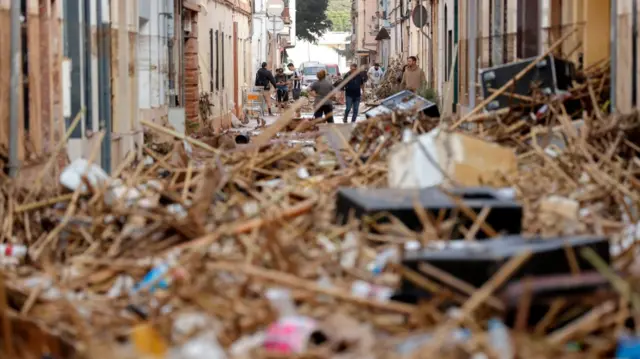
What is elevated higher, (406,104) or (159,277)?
(406,104)

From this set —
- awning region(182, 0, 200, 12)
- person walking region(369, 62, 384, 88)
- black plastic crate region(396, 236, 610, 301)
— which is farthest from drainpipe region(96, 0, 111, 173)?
person walking region(369, 62, 384, 88)

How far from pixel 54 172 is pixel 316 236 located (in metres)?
4.76

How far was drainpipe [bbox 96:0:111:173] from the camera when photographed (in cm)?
1589

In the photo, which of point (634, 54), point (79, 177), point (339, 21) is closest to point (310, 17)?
point (339, 21)

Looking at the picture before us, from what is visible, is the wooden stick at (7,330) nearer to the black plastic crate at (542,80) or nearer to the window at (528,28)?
the black plastic crate at (542,80)

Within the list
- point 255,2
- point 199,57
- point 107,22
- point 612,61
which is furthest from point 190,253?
point 255,2

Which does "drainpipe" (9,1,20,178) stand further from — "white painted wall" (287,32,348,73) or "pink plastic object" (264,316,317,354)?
"white painted wall" (287,32,348,73)

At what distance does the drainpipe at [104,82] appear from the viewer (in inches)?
626

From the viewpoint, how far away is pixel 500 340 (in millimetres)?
6055

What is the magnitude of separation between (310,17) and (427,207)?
96.9m

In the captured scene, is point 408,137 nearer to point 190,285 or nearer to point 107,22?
point 190,285

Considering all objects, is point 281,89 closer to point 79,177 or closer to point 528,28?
point 528,28

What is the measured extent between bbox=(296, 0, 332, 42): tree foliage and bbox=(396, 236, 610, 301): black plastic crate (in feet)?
318

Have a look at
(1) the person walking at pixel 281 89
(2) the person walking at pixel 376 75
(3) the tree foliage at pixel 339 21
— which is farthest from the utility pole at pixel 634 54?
(3) the tree foliage at pixel 339 21
